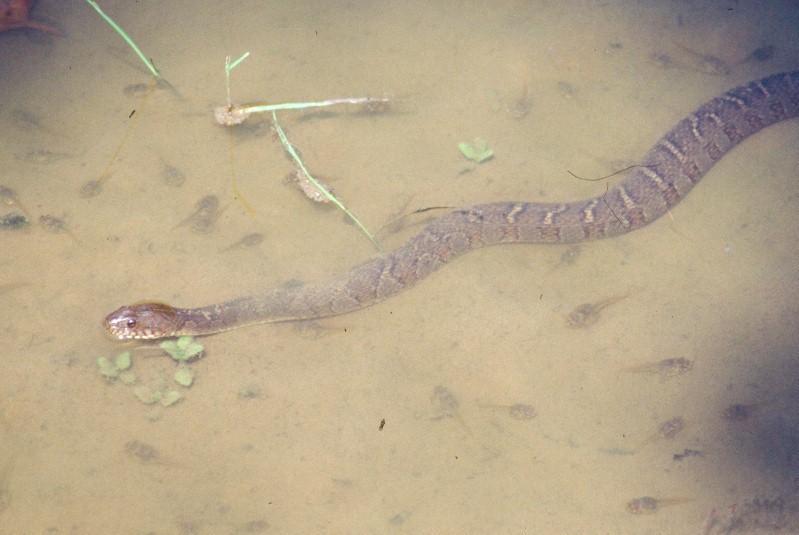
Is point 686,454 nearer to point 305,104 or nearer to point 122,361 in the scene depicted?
point 305,104

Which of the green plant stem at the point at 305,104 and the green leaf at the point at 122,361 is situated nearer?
the green leaf at the point at 122,361

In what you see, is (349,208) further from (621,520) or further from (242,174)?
(621,520)

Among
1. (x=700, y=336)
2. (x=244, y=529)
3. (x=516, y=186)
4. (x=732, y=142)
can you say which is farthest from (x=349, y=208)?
(x=732, y=142)

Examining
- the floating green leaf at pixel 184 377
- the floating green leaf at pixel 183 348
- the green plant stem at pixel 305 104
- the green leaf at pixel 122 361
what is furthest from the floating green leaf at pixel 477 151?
the green leaf at pixel 122 361

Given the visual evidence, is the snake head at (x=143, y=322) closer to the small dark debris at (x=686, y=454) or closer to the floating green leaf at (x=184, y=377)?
the floating green leaf at (x=184, y=377)

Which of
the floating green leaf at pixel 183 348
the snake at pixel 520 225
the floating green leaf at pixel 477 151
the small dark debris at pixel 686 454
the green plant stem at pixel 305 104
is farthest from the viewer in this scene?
the floating green leaf at pixel 477 151

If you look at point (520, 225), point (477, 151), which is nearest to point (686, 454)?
point (520, 225)
